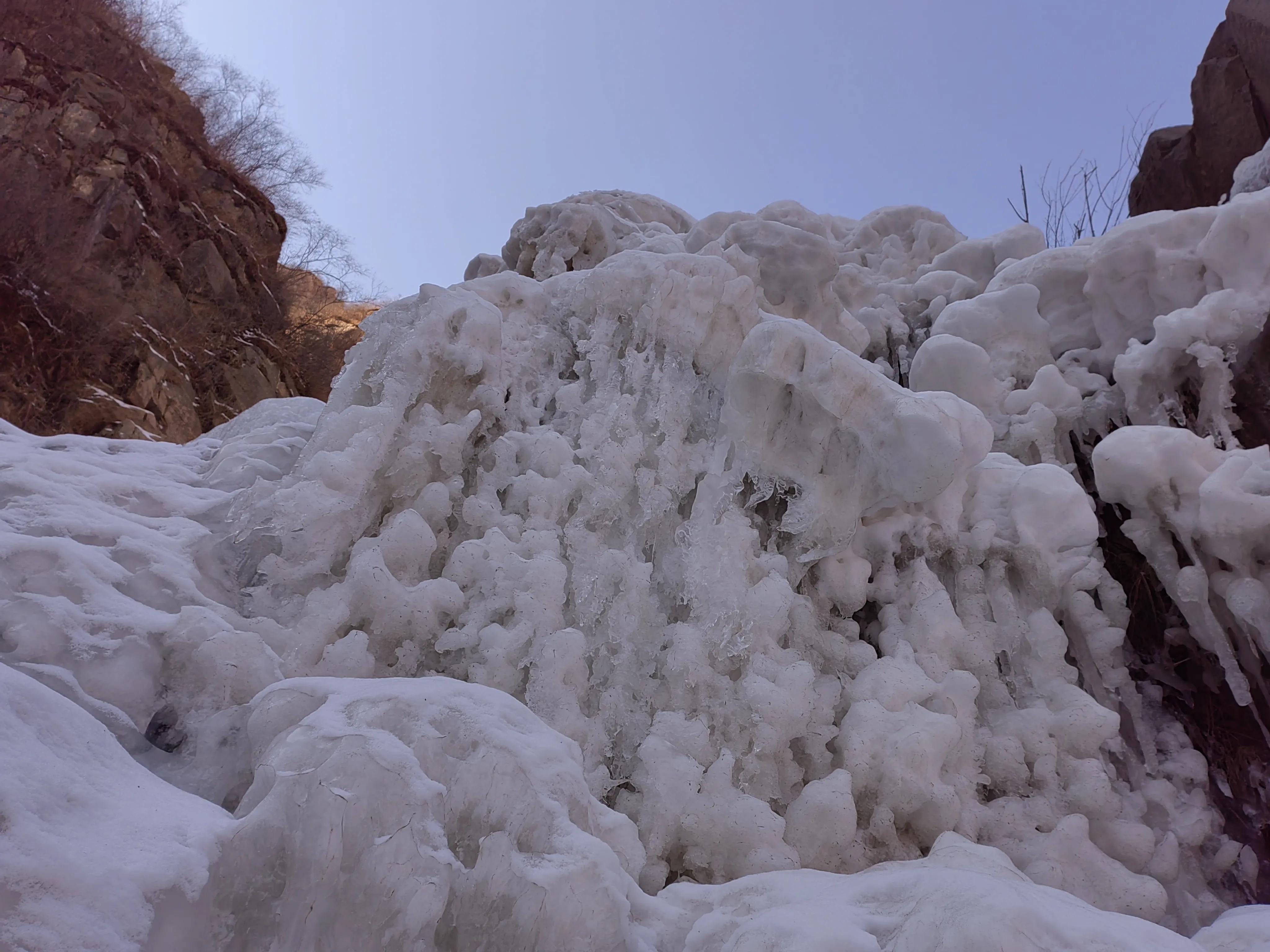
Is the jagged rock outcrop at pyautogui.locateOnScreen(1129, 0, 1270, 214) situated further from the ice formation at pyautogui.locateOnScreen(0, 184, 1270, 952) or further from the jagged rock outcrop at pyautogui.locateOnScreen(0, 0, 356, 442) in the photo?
the jagged rock outcrop at pyautogui.locateOnScreen(0, 0, 356, 442)

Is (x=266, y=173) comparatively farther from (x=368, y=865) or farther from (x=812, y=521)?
(x=368, y=865)

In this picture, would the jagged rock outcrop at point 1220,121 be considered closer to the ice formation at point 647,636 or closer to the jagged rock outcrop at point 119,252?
the ice formation at point 647,636

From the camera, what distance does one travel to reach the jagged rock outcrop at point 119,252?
19.9ft

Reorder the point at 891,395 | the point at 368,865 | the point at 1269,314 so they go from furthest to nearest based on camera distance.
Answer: the point at 1269,314 → the point at 891,395 → the point at 368,865

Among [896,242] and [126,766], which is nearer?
[126,766]

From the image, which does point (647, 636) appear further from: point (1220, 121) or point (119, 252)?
point (119, 252)

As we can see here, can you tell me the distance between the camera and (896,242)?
7.41 meters

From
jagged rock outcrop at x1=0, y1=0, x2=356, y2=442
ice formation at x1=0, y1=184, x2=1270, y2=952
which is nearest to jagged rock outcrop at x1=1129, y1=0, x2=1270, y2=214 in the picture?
ice formation at x1=0, y1=184, x2=1270, y2=952

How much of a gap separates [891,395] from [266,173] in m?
11.9

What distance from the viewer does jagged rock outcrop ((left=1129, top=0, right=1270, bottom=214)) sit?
6.46 metres

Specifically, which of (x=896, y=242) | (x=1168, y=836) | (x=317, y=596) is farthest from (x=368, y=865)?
(x=896, y=242)

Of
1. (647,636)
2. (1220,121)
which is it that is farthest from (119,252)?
(1220,121)

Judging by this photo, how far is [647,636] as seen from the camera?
3.24 meters

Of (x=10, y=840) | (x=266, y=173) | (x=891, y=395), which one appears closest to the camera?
(x=10, y=840)
